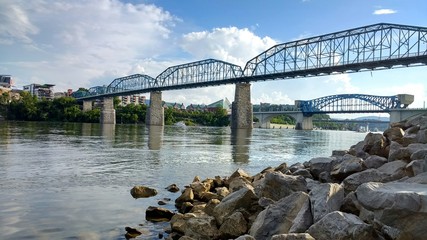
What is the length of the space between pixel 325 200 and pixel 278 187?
2.39 meters

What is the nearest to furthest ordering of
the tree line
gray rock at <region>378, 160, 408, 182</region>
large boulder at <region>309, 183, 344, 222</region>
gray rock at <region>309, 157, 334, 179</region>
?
1. large boulder at <region>309, 183, 344, 222</region>
2. gray rock at <region>378, 160, 408, 182</region>
3. gray rock at <region>309, 157, 334, 179</region>
4. the tree line

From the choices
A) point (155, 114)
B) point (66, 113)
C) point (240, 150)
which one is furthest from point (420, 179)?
point (66, 113)

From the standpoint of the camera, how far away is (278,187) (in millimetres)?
9367

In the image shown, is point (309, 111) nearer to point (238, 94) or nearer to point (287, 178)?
point (238, 94)

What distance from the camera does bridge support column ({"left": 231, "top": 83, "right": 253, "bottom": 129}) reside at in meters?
113

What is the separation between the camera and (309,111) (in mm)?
174875

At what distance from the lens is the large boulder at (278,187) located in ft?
30.4

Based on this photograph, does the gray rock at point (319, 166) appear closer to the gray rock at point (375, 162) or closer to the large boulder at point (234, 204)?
the gray rock at point (375, 162)

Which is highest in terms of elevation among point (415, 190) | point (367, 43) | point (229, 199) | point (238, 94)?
point (367, 43)

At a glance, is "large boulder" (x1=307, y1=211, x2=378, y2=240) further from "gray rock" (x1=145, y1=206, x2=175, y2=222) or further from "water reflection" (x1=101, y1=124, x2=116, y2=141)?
"water reflection" (x1=101, y1=124, x2=116, y2=141)

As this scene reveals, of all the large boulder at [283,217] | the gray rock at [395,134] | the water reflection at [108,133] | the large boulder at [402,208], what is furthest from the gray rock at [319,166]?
the water reflection at [108,133]

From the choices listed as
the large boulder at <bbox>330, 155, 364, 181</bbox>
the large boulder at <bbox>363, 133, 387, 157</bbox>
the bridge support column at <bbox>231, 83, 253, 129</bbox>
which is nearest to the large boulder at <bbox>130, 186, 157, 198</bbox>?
the large boulder at <bbox>330, 155, 364, 181</bbox>

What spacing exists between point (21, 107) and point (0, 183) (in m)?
154

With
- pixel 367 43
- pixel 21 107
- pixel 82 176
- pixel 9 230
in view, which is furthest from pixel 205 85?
pixel 9 230
